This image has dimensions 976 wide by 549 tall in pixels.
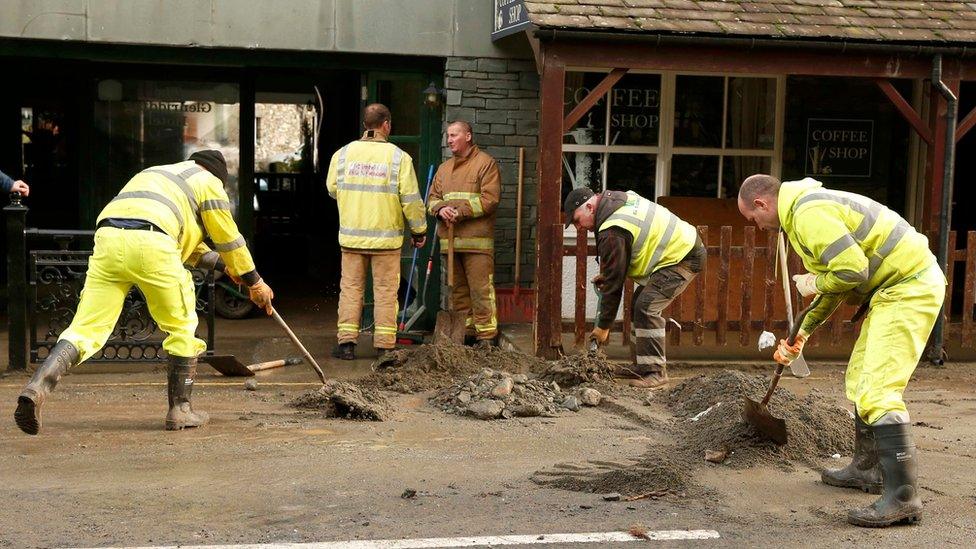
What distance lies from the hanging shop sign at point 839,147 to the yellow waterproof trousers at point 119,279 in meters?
7.55

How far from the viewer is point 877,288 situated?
236 inches

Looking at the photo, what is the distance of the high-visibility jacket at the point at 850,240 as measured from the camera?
5.82m

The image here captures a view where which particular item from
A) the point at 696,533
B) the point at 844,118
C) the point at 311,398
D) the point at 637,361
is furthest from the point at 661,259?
the point at 844,118

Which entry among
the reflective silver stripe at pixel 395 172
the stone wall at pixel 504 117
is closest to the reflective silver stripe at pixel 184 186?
the reflective silver stripe at pixel 395 172

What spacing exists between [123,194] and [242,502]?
2.36m

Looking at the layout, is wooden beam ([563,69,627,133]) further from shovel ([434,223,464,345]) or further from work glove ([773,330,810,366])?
work glove ([773,330,810,366])

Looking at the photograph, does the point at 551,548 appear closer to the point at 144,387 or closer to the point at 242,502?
the point at 242,502

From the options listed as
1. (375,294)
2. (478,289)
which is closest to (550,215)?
(478,289)

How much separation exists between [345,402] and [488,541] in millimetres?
2688

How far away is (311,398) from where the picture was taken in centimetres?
818

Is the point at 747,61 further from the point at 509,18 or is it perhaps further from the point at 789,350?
the point at 789,350

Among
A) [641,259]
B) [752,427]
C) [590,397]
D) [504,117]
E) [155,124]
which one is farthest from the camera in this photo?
[155,124]

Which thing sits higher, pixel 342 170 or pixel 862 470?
pixel 342 170

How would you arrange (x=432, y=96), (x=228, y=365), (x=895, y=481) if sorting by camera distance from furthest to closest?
(x=432, y=96) < (x=228, y=365) < (x=895, y=481)
